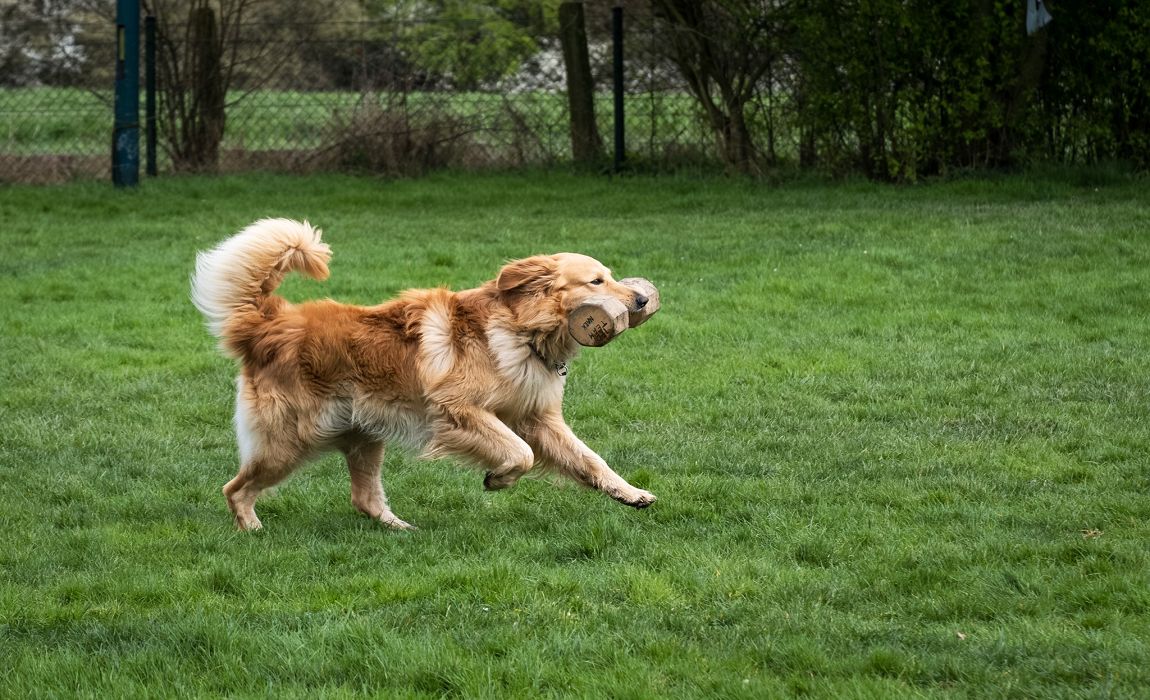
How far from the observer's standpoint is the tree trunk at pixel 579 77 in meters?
16.9

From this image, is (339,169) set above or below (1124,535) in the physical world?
above

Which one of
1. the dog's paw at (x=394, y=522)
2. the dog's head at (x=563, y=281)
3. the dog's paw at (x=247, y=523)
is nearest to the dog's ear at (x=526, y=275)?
the dog's head at (x=563, y=281)

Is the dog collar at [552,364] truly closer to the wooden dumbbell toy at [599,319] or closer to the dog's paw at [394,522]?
the wooden dumbbell toy at [599,319]

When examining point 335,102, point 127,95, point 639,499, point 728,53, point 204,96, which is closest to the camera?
point 639,499

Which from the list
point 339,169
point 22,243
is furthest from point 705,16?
point 22,243

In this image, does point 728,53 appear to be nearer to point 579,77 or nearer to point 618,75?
point 618,75

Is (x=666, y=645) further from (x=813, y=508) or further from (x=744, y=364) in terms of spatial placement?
(x=744, y=364)

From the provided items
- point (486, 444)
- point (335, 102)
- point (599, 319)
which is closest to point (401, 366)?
point (486, 444)

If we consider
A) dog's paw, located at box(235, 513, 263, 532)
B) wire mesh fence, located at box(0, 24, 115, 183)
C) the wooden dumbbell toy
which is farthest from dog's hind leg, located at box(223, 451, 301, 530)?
wire mesh fence, located at box(0, 24, 115, 183)

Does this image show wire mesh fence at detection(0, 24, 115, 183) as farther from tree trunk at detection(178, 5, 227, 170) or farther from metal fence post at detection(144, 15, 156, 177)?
tree trunk at detection(178, 5, 227, 170)

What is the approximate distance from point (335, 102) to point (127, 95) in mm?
2491

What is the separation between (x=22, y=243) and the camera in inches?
520

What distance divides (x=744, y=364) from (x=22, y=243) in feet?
26.4

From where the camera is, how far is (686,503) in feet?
18.8
